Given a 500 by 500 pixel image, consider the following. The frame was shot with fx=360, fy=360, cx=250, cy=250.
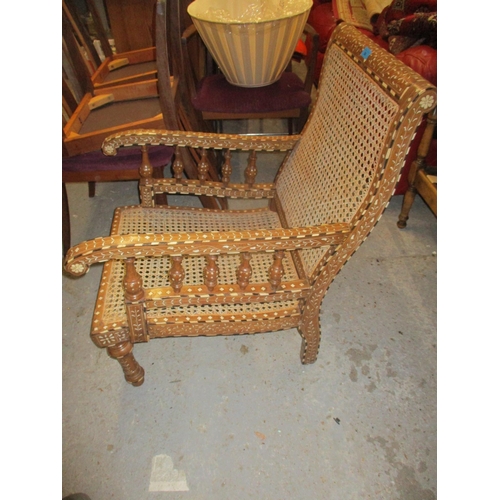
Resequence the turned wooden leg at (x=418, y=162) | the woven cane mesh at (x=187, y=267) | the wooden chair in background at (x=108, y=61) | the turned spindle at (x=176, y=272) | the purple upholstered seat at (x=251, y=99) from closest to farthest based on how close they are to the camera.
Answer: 1. the turned spindle at (x=176, y=272)
2. the woven cane mesh at (x=187, y=267)
3. the turned wooden leg at (x=418, y=162)
4. the purple upholstered seat at (x=251, y=99)
5. the wooden chair in background at (x=108, y=61)

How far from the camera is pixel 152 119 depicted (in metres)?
1.68

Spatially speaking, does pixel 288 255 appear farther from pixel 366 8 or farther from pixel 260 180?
pixel 366 8

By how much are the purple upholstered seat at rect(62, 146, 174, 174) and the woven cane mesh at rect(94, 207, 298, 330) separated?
273 mm

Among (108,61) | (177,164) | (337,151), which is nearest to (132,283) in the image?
(177,164)

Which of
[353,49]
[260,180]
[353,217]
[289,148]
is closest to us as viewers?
[353,217]

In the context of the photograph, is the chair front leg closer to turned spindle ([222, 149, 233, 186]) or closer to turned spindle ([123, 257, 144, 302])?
turned spindle ([123, 257, 144, 302])

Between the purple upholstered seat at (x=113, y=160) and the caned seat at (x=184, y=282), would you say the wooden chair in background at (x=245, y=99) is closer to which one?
the purple upholstered seat at (x=113, y=160)

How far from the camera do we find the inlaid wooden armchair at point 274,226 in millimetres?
958

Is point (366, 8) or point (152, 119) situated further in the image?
point (366, 8)

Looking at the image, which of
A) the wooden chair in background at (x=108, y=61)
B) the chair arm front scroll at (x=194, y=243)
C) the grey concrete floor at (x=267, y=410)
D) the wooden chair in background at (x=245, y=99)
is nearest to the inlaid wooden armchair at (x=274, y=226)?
the chair arm front scroll at (x=194, y=243)

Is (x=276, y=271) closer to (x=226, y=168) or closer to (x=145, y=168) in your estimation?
(x=226, y=168)

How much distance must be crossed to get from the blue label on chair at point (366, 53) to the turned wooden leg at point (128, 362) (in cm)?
118

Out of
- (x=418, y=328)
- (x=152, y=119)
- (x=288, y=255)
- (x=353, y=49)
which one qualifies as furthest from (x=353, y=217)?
(x=152, y=119)

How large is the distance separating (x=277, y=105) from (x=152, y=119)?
2.31ft
